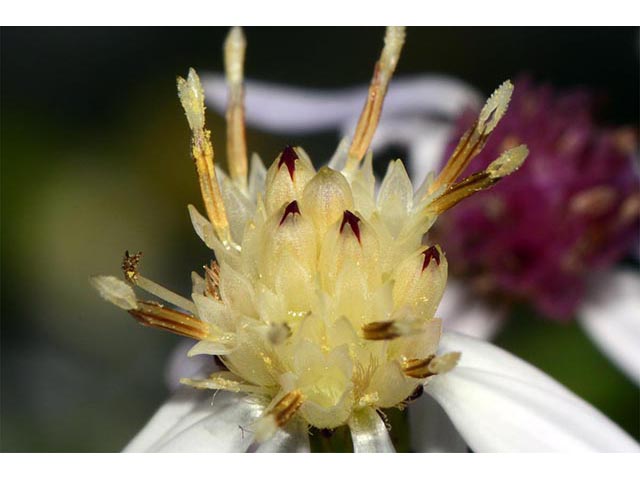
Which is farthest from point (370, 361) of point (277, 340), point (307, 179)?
point (307, 179)

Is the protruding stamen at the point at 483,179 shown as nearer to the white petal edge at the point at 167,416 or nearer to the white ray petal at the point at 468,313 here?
the white petal edge at the point at 167,416

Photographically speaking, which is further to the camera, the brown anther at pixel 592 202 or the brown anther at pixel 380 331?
the brown anther at pixel 592 202

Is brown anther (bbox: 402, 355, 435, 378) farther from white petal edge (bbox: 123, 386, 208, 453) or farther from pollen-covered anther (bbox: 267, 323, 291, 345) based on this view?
white petal edge (bbox: 123, 386, 208, 453)

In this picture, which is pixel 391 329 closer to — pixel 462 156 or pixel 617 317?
pixel 462 156

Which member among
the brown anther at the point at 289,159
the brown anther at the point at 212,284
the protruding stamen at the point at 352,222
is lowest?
the brown anther at the point at 212,284

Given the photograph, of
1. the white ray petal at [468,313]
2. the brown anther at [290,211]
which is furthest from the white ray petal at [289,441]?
the white ray petal at [468,313]
